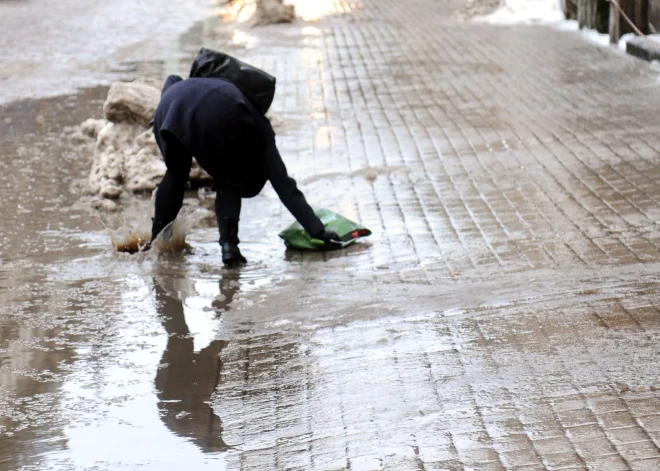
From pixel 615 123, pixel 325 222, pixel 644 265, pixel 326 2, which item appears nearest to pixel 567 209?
pixel 644 265

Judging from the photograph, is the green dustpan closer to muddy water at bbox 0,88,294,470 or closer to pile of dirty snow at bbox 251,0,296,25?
muddy water at bbox 0,88,294,470

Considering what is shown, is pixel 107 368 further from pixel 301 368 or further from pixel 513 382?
pixel 513 382

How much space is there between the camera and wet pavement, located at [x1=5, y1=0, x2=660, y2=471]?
12.3 ft

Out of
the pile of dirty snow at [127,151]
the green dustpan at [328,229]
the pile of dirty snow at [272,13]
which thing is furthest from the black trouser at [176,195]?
the pile of dirty snow at [272,13]

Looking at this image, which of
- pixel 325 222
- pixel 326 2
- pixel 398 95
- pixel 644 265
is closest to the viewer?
pixel 644 265

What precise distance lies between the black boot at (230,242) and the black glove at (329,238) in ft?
1.63

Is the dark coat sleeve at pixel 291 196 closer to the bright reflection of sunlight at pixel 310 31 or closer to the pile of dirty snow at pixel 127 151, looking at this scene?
the pile of dirty snow at pixel 127 151

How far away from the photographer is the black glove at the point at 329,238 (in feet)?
19.9

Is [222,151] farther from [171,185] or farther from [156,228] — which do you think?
[156,228]

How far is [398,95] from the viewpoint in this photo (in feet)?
34.9

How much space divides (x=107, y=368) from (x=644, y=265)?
9.70ft

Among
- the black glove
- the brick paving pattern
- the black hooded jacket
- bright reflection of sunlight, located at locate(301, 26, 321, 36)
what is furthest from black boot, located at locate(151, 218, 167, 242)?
bright reflection of sunlight, located at locate(301, 26, 321, 36)

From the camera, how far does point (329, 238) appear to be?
6.09m

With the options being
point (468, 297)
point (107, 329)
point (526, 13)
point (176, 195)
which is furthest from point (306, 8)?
point (107, 329)
